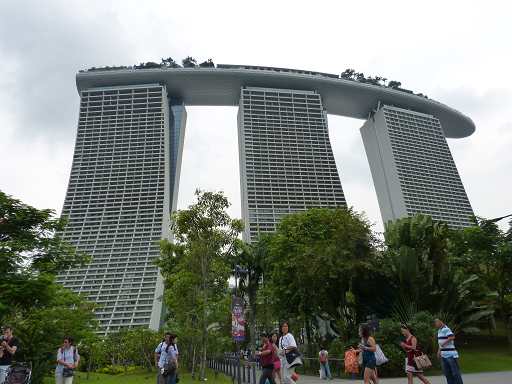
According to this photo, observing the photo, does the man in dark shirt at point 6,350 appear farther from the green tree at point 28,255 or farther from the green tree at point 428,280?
the green tree at point 428,280

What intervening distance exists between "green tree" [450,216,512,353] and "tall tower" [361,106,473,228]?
48.2 meters

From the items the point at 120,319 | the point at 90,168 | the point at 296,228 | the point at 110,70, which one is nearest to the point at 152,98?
the point at 110,70

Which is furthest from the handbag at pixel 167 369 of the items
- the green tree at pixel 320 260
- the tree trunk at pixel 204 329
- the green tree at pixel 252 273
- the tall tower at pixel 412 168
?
the tall tower at pixel 412 168

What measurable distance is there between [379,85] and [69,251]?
249 ft

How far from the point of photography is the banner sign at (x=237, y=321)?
45.2 ft

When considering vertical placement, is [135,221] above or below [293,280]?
above

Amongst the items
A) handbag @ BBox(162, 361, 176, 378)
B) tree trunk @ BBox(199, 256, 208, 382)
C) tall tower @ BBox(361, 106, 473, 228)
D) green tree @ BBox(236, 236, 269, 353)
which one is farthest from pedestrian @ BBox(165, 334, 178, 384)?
tall tower @ BBox(361, 106, 473, 228)

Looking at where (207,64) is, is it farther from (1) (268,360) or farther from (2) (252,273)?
(1) (268,360)

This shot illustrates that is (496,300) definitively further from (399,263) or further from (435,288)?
(399,263)

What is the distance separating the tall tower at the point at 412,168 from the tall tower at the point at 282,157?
1361cm

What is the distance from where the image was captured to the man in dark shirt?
816 centimetres

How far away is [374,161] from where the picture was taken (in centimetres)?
8062

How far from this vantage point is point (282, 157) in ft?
222

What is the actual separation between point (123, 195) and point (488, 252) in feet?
174
